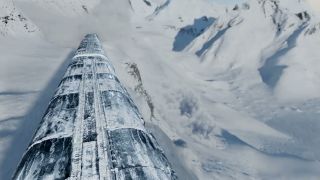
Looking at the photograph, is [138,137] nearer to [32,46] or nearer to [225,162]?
[32,46]

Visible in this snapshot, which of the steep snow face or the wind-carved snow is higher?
the steep snow face

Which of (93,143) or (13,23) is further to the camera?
(13,23)

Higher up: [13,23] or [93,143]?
[13,23]

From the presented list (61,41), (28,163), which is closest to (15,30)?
(61,41)

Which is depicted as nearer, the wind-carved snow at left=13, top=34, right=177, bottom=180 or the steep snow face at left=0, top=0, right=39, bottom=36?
the wind-carved snow at left=13, top=34, right=177, bottom=180
